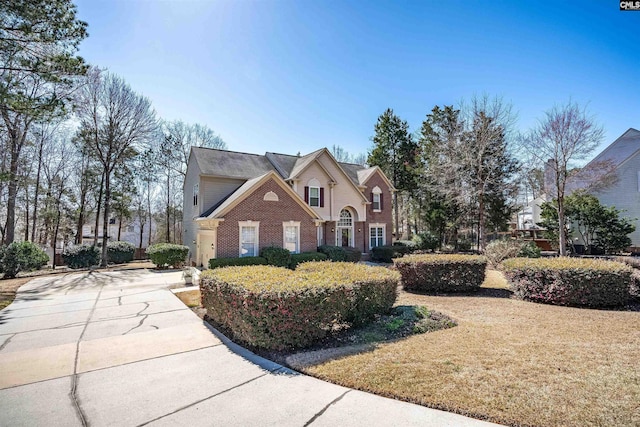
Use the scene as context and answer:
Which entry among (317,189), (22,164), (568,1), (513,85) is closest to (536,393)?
(568,1)

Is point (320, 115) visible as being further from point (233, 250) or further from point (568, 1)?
point (568, 1)

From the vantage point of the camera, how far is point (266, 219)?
16844 mm

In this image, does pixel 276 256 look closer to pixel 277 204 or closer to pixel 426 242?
pixel 277 204

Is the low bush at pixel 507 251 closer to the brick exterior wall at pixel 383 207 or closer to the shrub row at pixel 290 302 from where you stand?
the brick exterior wall at pixel 383 207

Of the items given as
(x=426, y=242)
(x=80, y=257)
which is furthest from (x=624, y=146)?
(x=80, y=257)

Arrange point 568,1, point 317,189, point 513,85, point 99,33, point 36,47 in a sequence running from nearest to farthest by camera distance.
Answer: point 568,1
point 36,47
point 99,33
point 513,85
point 317,189

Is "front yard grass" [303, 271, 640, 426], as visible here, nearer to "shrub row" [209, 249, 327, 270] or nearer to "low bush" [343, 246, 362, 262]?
"shrub row" [209, 249, 327, 270]

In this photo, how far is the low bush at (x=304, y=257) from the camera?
55.3 ft

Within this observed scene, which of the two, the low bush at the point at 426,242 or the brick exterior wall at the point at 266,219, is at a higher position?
the brick exterior wall at the point at 266,219

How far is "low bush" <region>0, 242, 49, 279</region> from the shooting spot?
16.0 m

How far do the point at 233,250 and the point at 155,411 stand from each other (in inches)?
488

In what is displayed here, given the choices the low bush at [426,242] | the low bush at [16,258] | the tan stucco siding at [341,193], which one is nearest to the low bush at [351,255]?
the tan stucco siding at [341,193]

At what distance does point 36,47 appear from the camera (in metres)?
10.2

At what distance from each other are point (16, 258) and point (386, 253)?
22758 millimetres
